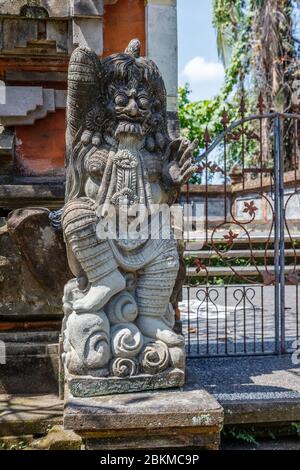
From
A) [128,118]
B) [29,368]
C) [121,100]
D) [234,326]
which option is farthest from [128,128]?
[234,326]

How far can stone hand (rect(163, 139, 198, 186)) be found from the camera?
3209 millimetres

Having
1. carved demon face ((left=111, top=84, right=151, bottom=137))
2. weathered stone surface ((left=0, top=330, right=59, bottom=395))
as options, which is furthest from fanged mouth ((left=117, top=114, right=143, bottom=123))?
weathered stone surface ((left=0, top=330, right=59, bottom=395))

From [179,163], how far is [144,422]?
56.4 inches

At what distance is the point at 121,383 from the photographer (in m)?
2.86

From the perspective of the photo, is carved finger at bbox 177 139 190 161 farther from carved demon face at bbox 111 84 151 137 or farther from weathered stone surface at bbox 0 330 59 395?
weathered stone surface at bbox 0 330 59 395

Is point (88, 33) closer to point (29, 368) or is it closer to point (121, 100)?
point (121, 100)

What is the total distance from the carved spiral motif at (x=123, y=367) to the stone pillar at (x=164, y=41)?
2.14 meters

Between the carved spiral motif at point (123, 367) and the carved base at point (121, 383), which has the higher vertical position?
the carved spiral motif at point (123, 367)

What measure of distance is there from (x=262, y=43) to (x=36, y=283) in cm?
1607

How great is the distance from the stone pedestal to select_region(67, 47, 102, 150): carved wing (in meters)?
1.46

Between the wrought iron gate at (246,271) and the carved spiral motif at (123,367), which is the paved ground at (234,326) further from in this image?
the carved spiral motif at (123,367)

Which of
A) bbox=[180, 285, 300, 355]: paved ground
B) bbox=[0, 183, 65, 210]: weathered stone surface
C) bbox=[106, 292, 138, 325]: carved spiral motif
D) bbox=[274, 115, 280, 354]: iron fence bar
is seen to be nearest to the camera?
bbox=[106, 292, 138, 325]: carved spiral motif

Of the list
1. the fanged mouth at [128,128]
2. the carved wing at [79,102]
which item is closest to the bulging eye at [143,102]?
the fanged mouth at [128,128]

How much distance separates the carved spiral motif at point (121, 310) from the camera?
9.71 ft
